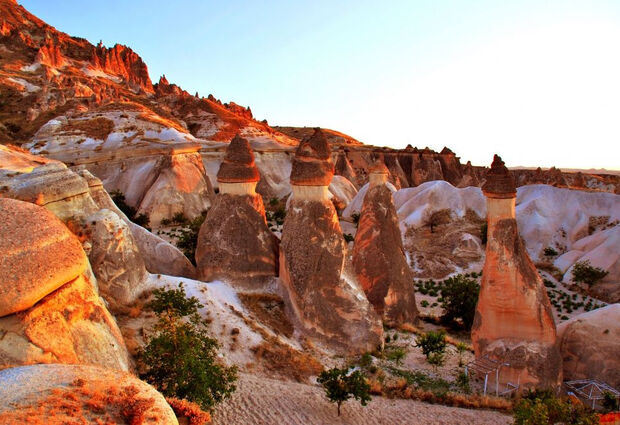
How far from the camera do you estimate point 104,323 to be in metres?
7.96

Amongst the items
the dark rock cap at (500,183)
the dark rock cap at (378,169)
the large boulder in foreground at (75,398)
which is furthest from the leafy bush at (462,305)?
the large boulder in foreground at (75,398)

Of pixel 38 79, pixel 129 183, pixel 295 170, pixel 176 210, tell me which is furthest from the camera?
pixel 38 79

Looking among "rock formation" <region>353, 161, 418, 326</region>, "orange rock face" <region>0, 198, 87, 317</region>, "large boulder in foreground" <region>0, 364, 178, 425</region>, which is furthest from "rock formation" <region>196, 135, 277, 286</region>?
"large boulder in foreground" <region>0, 364, 178, 425</region>

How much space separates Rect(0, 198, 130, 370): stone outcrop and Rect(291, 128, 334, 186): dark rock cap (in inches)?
265

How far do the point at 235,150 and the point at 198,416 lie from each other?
31.9 feet

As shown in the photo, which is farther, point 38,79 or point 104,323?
point 38,79

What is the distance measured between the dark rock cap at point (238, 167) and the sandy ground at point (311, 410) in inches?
243

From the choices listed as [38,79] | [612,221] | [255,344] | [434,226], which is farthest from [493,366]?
[38,79]

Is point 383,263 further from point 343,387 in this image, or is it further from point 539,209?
point 539,209

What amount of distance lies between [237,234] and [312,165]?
3028 millimetres

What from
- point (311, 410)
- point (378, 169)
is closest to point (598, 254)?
point (378, 169)

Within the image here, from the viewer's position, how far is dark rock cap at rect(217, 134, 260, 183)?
14.0 metres

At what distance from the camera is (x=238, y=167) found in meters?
14.1

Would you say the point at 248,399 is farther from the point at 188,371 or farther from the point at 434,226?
the point at 434,226
